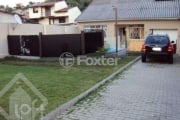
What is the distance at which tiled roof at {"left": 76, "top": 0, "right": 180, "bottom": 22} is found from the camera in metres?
29.7

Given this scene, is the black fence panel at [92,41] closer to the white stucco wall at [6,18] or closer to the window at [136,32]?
the window at [136,32]

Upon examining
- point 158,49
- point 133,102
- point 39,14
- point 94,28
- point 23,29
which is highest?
point 39,14

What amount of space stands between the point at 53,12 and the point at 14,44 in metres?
39.3

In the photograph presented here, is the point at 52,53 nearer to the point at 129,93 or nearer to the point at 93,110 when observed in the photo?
the point at 129,93

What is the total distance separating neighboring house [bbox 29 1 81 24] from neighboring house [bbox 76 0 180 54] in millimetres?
23825

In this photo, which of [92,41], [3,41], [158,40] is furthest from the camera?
[92,41]

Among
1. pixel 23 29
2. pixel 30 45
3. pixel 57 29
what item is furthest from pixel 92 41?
pixel 57 29

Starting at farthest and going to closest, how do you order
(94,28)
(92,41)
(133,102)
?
(94,28), (92,41), (133,102)

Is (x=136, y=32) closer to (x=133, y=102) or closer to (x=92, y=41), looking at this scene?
(x=92, y=41)

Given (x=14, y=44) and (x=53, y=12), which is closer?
(x=14, y=44)

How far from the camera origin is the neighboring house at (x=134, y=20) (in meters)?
29.1

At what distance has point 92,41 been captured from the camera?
2342cm

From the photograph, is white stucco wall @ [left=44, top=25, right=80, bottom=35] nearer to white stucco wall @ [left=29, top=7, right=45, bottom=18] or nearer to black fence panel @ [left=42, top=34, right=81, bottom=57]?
black fence panel @ [left=42, top=34, right=81, bottom=57]

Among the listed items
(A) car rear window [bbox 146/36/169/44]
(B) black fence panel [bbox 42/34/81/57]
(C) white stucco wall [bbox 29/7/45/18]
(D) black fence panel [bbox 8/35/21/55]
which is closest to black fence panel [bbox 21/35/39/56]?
(D) black fence panel [bbox 8/35/21/55]
